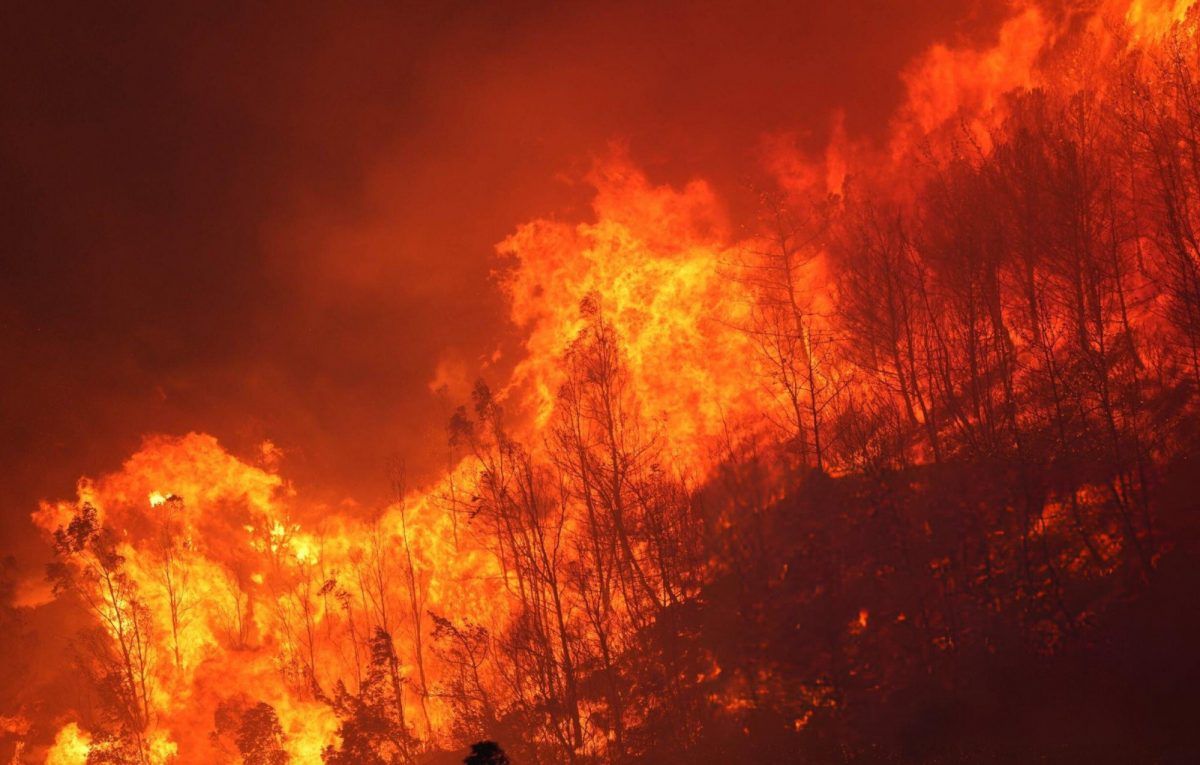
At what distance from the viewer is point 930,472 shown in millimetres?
15945

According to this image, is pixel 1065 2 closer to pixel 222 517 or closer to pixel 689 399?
pixel 689 399

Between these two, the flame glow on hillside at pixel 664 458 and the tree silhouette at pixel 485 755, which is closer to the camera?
the tree silhouette at pixel 485 755

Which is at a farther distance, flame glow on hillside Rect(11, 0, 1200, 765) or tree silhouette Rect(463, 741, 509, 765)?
flame glow on hillside Rect(11, 0, 1200, 765)

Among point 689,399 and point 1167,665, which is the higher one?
point 689,399

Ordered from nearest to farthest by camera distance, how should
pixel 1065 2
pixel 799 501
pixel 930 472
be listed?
pixel 930 472, pixel 799 501, pixel 1065 2

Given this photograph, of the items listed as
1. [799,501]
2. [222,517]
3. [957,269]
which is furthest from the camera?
[222,517]

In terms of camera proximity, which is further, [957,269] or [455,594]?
[455,594]

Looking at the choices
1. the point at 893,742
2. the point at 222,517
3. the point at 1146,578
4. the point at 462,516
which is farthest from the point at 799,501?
the point at 222,517

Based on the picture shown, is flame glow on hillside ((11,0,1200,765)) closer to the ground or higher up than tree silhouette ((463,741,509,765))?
higher up

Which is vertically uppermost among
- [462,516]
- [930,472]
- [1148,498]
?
[462,516]

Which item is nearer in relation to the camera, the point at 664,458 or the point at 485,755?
the point at 485,755

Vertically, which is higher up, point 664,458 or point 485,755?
point 664,458

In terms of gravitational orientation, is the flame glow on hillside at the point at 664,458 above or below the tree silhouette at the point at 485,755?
above

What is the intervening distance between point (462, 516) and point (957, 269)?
23932 millimetres
